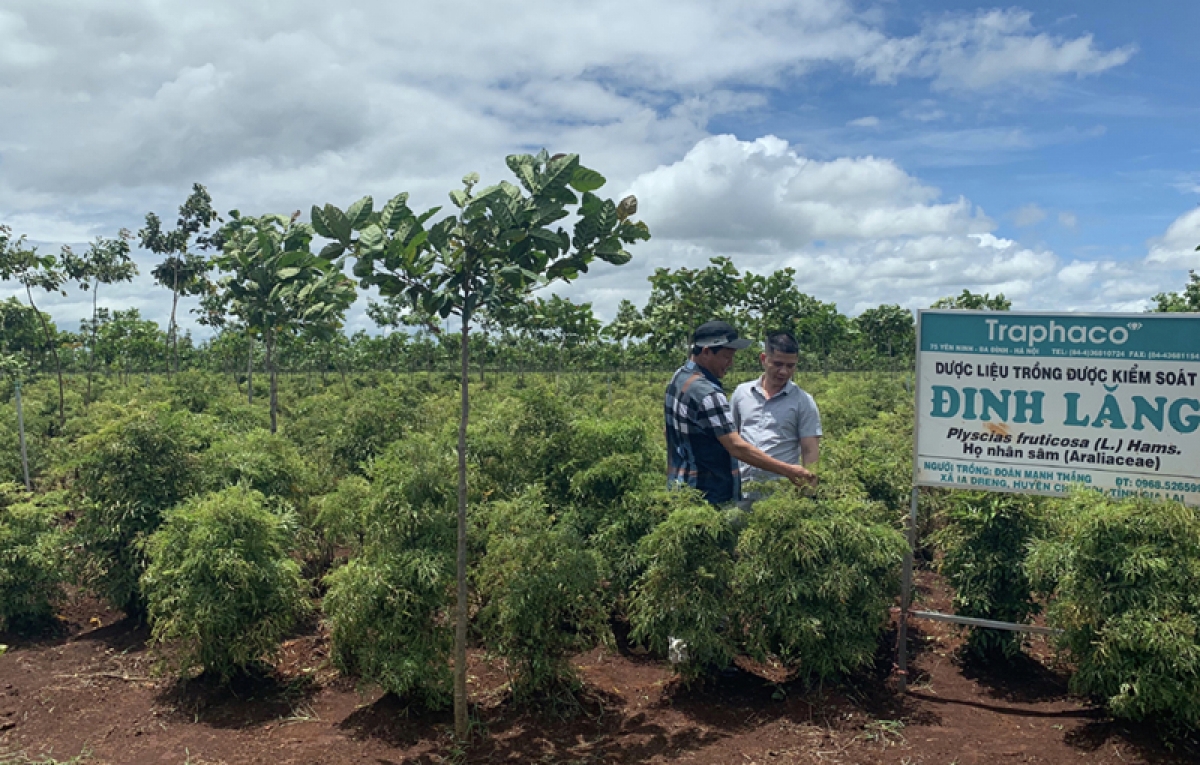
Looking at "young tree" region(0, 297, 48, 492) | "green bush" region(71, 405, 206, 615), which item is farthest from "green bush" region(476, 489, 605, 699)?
"young tree" region(0, 297, 48, 492)

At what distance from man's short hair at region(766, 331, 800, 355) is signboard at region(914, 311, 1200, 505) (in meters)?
0.80

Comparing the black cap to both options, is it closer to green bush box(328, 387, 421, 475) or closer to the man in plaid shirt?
the man in plaid shirt

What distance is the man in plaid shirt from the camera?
4.92 metres

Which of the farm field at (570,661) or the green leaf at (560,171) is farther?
the farm field at (570,661)

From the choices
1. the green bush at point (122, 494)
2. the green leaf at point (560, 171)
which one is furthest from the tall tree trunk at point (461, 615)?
the green bush at point (122, 494)

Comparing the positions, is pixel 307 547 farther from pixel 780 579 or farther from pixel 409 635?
pixel 780 579

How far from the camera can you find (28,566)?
6.50 metres

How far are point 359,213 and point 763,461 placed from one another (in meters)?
2.79

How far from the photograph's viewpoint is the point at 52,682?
576 centimetres

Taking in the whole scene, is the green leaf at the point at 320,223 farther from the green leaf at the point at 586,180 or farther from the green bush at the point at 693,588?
the green bush at the point at 693,588

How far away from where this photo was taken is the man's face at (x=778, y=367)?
17.0 ft

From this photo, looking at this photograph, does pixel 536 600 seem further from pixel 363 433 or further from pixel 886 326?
pixel 886 326

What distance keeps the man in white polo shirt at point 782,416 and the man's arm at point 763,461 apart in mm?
375

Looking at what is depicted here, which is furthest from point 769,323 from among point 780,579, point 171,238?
point 171,238
